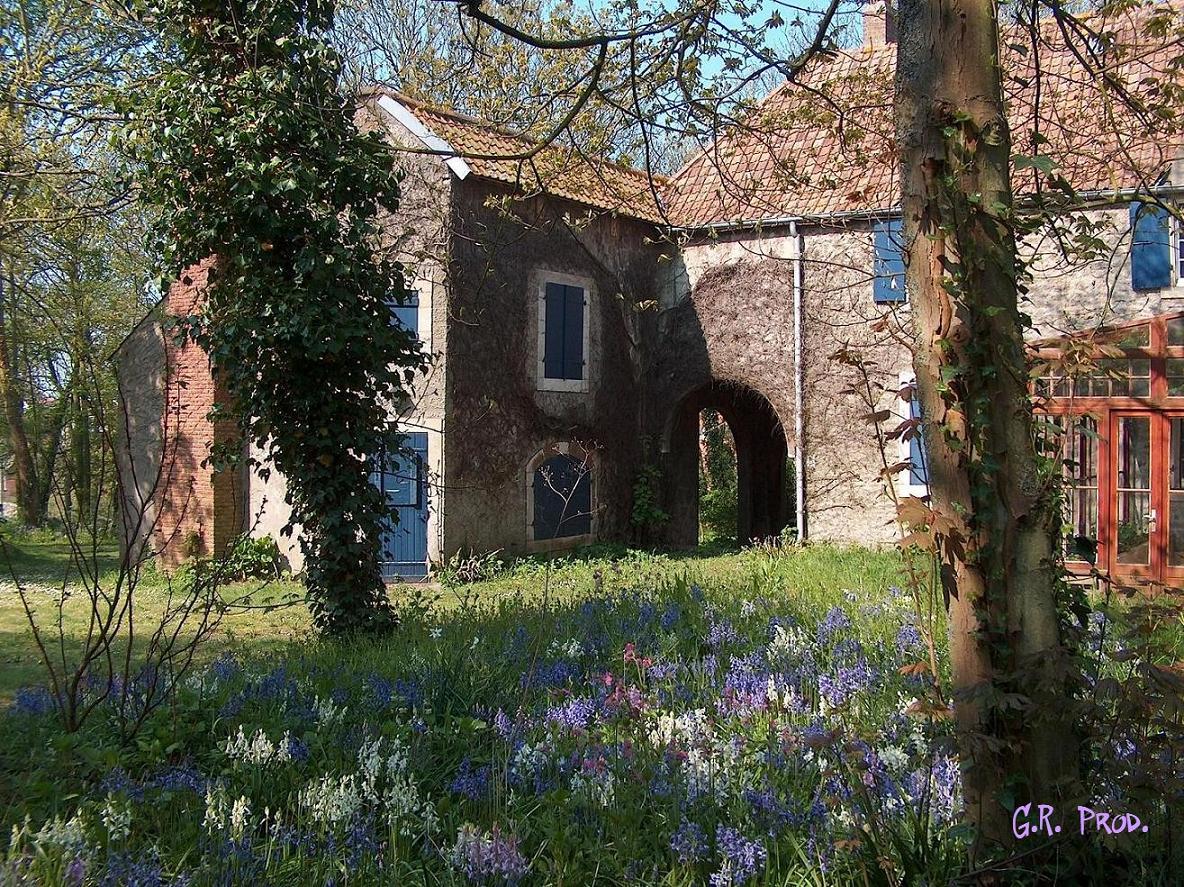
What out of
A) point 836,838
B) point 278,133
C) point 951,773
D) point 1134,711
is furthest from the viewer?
point 278,133

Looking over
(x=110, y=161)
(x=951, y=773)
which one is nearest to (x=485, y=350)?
(x=110, y=161)

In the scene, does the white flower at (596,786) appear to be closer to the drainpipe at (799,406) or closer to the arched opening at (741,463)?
the drainpipe at (799,406)

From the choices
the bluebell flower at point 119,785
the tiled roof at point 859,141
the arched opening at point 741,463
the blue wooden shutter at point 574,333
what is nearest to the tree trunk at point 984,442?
the tiled roof at point 859,141

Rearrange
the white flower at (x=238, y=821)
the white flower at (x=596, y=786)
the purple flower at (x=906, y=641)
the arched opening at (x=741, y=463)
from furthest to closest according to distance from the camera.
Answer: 1. the arched opening at (x=741, y=463)
2. the purple flower at (x=906, y=641)
3. the white flower at (x=596, y=786)
4. the white flower at (x=238, y=821)

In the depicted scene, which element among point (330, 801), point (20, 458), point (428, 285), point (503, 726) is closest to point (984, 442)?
point (503, 726)

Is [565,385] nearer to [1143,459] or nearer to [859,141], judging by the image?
[1143,459]

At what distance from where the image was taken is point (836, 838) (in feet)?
10.1

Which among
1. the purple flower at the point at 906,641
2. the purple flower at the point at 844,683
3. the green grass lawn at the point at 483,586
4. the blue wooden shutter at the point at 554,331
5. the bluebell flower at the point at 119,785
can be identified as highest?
the blue wooden shutter at the point at 554,331

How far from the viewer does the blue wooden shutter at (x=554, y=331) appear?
1686 centimetres

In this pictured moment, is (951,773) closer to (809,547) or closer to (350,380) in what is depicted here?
(350,380)

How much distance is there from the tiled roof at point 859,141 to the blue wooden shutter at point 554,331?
265cm

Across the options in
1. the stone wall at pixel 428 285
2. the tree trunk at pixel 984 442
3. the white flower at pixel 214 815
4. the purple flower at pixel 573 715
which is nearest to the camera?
the tree trunk at pixel 984 442

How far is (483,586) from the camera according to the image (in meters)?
13.8

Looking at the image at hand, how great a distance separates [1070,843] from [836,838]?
0.69 m
